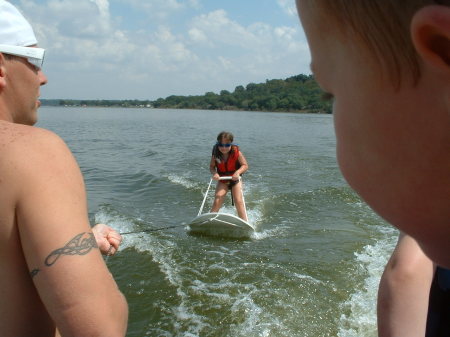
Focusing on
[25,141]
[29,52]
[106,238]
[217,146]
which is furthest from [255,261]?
[25,141]

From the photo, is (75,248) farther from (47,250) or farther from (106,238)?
(106,238)

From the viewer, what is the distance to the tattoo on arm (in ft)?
4.11

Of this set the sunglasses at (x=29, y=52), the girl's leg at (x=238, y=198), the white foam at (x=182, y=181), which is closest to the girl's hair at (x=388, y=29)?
the sunglasses at (x=29, y=52)

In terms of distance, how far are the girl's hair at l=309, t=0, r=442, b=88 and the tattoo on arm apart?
107 cm

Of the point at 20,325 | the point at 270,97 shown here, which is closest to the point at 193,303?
the point at 20,325

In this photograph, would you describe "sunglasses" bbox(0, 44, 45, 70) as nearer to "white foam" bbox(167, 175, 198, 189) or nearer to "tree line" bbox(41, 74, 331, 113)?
"white foam" bbox(167, 175, 198, 189)

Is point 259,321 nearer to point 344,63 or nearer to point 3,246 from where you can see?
point 3,246

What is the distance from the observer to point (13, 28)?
5.03 ft

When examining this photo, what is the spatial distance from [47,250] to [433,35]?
3.87ft

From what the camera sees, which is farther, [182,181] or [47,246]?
[182,181]

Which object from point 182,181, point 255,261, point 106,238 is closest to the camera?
point 106,238

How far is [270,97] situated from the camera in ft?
332

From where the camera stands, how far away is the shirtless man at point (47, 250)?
124 cm

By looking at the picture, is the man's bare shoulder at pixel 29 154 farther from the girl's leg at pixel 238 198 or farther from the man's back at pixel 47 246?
the girl's leg at pixel 238 198
